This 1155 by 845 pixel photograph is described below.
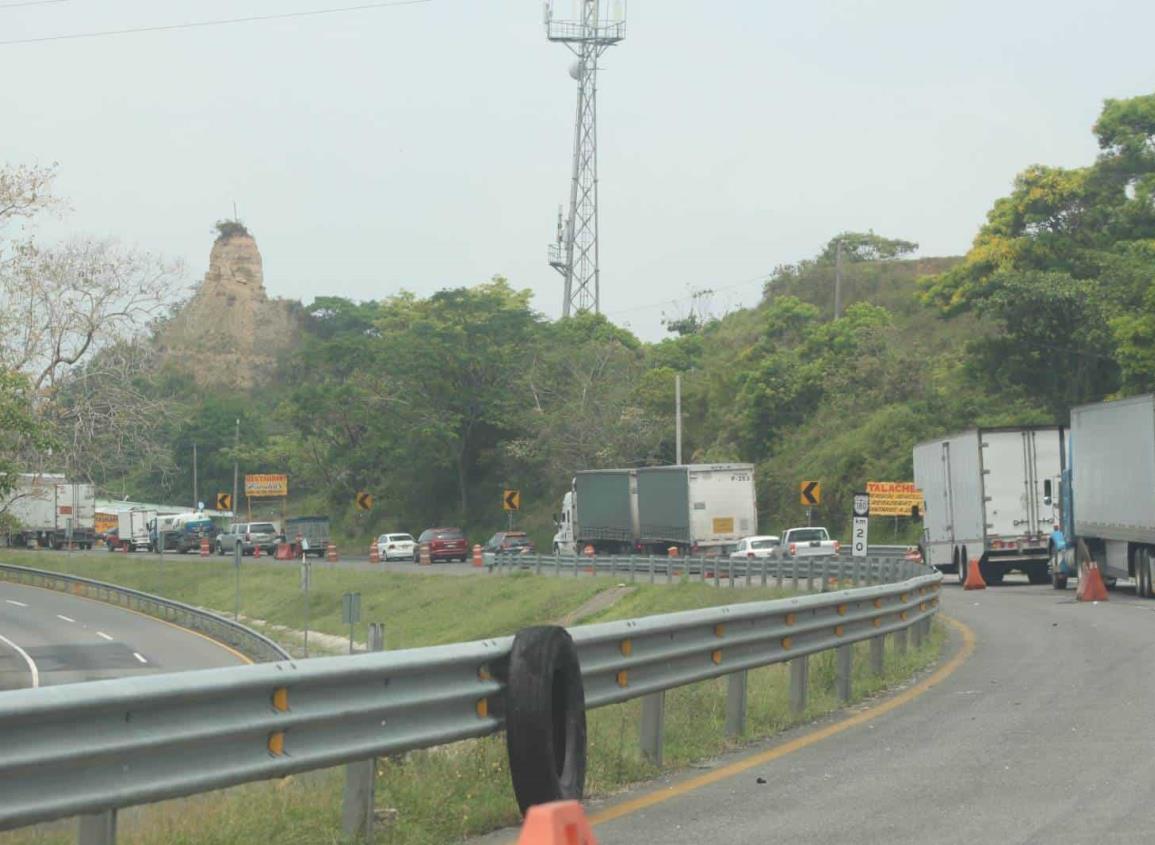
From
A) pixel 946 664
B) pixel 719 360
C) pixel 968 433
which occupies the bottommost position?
pixel 946 664

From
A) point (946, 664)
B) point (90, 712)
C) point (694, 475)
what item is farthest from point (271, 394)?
point (90, 712)

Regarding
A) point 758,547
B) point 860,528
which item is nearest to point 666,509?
point 758,547

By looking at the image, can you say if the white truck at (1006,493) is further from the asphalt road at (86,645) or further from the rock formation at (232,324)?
the rock formation at (232,324)

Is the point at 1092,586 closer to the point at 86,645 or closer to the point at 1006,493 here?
the point at 1006,493

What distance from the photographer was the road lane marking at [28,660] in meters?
37.2

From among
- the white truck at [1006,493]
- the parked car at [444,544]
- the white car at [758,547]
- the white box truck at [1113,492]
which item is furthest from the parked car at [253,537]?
the white box truck at [1113,492]

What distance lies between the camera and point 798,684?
1282cm

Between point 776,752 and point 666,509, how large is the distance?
149 feet

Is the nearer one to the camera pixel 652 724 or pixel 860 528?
pixel 652 724

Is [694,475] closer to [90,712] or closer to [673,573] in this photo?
[673,573]

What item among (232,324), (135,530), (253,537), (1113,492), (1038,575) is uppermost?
(232,324)

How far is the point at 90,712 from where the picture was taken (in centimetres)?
577

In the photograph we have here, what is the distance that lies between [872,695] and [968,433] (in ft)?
87.7

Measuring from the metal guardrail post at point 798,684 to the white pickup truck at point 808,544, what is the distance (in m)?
34.6
